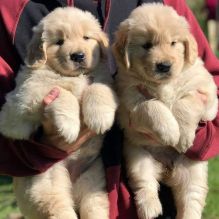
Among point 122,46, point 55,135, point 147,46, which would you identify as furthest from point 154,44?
point 55,135

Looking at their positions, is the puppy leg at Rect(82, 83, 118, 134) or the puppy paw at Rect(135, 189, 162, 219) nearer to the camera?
the puppy leg at Rect(82, 83, 118, 134)

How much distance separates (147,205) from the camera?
10.5ft

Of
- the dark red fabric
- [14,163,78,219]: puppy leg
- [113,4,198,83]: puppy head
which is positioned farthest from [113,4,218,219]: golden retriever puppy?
the dark red fabric

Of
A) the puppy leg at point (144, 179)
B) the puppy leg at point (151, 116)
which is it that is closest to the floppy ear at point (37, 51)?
the puppy leg at point (151, 116)

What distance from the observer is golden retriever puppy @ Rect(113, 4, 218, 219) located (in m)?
3.03

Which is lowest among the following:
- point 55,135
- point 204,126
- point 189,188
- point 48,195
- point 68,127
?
point 189,188

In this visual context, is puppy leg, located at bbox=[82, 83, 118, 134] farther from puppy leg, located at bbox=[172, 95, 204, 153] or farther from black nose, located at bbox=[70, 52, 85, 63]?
puppy leg, located at bbox=[172, 95, 204, 153]

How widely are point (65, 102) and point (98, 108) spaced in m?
0.15

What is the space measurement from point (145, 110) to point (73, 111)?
34 cm

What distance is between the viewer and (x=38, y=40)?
3109 mm

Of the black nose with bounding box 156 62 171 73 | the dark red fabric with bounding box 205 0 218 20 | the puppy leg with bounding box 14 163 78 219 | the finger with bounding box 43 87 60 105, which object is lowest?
the dark red fabric with bounding box 205 0 218 20

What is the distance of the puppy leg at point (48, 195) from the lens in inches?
122

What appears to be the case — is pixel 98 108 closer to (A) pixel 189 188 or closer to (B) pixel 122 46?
(B) pixel 122 46

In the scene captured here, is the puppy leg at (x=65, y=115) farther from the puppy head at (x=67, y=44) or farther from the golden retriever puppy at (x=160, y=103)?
the golden retriever puppy at (x=160, y=103)
